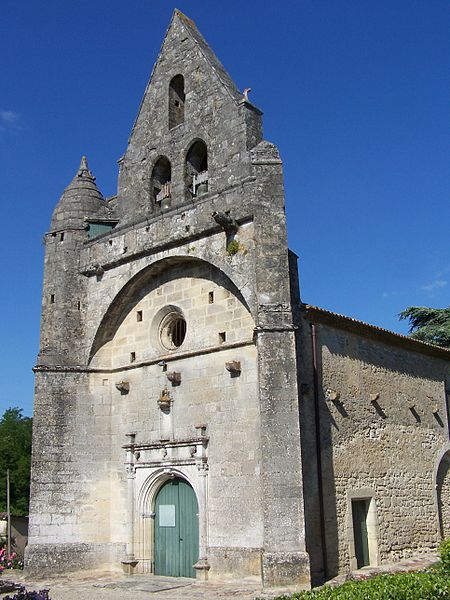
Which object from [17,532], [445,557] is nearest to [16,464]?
[17,532]

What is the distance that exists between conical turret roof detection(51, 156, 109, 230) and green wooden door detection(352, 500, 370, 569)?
8.60 m

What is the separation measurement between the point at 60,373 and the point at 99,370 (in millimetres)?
848

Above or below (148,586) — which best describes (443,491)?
above

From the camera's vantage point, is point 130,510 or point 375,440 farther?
point 375,440

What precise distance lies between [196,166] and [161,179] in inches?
43.1

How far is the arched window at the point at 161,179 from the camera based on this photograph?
15.6m

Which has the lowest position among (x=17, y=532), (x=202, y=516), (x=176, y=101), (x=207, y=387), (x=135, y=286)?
(x=17, y=532)

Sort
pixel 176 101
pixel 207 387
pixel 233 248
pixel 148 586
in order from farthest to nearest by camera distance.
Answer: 1. pixel 176 101
2. pixel 207 387
3. pixel 233 248
4. pixel 148 586

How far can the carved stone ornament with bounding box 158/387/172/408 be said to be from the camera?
13.5 m

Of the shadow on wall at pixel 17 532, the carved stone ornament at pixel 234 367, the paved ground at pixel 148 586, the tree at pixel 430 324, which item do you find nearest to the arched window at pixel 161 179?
the carved stone ornament at pixel 234 367

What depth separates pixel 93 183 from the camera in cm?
1625

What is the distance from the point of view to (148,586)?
11.8 m

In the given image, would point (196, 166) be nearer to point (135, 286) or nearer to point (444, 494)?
point (135, 286)

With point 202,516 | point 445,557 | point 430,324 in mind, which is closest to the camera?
point 445,557
